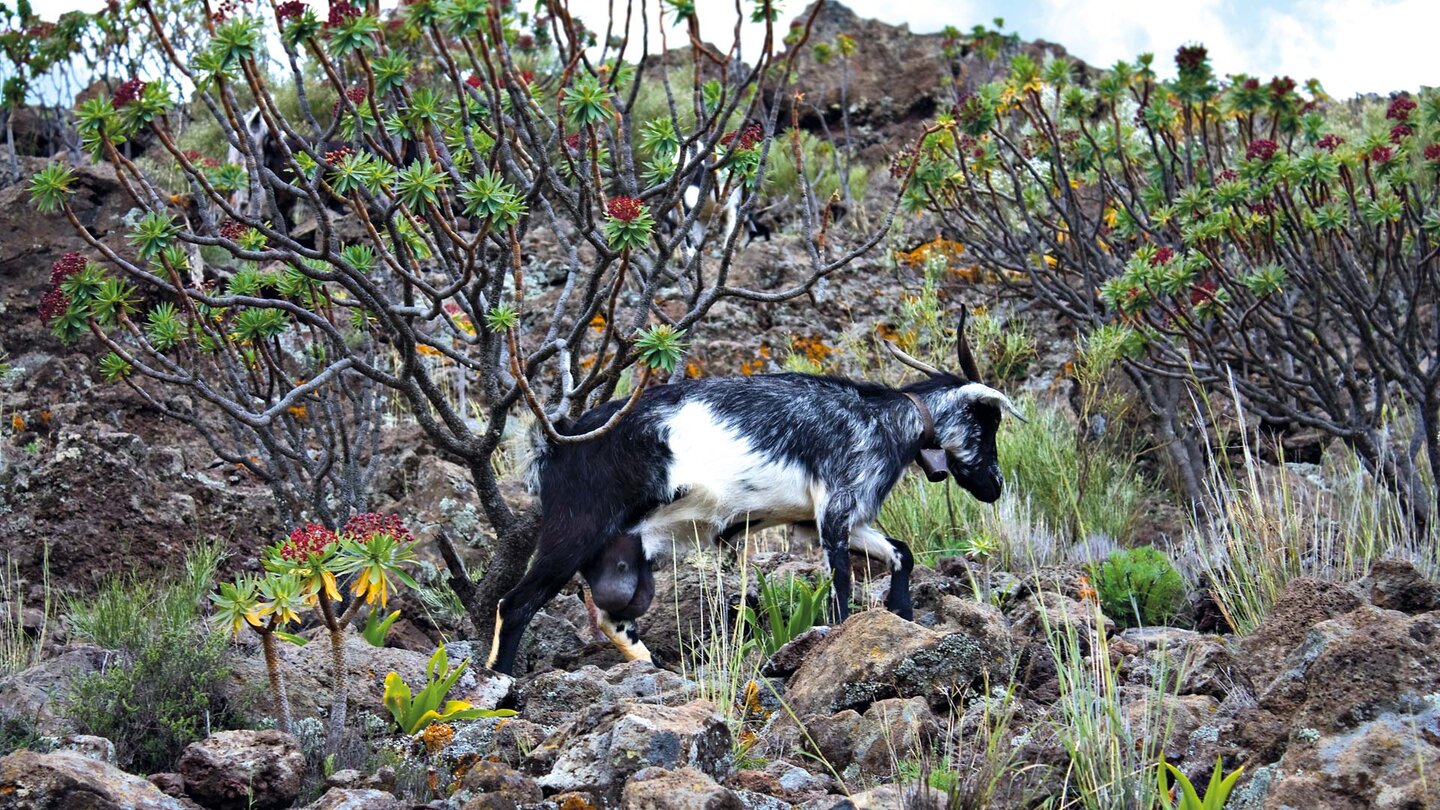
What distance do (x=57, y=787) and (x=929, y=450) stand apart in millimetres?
4472

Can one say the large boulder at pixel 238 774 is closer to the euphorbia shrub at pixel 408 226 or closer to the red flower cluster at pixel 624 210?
the euphorbia shrub at pixel 408 226

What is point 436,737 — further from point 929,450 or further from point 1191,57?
point 1191,57

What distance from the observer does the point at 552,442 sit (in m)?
6.29

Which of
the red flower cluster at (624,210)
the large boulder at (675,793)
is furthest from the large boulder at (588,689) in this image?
the red flower cluster at (624,210)

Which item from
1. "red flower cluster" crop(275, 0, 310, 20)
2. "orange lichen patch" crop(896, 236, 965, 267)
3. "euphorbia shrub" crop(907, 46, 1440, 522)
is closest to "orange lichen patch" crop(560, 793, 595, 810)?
"red flower cluster" crop(275, 0, 310, 20)

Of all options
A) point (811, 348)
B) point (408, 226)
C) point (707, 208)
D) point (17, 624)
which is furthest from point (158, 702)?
point (707, 208)

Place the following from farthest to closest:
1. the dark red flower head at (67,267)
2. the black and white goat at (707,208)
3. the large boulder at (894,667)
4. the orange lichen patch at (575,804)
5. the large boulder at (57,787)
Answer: the black and white goat at (707,208) → the dark red flower head at (67,267) → the large boulder at (894,667) → the orange lichen patch at (575,804) → the large boulder at (57,787)

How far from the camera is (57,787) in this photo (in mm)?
3545

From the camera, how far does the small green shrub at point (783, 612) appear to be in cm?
635

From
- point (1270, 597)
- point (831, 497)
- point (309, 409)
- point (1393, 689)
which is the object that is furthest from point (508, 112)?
point (1393, 689)

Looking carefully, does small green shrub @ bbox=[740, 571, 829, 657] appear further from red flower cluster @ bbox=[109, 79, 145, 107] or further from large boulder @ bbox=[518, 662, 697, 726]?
red flower cluster @ bbox=[109, 79, 145, 107]

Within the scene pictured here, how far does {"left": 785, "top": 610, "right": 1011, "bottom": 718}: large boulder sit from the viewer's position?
196 inches

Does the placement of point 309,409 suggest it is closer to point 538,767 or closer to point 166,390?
point 166,390

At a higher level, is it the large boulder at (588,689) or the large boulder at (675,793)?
the large boulder at (675,793)
